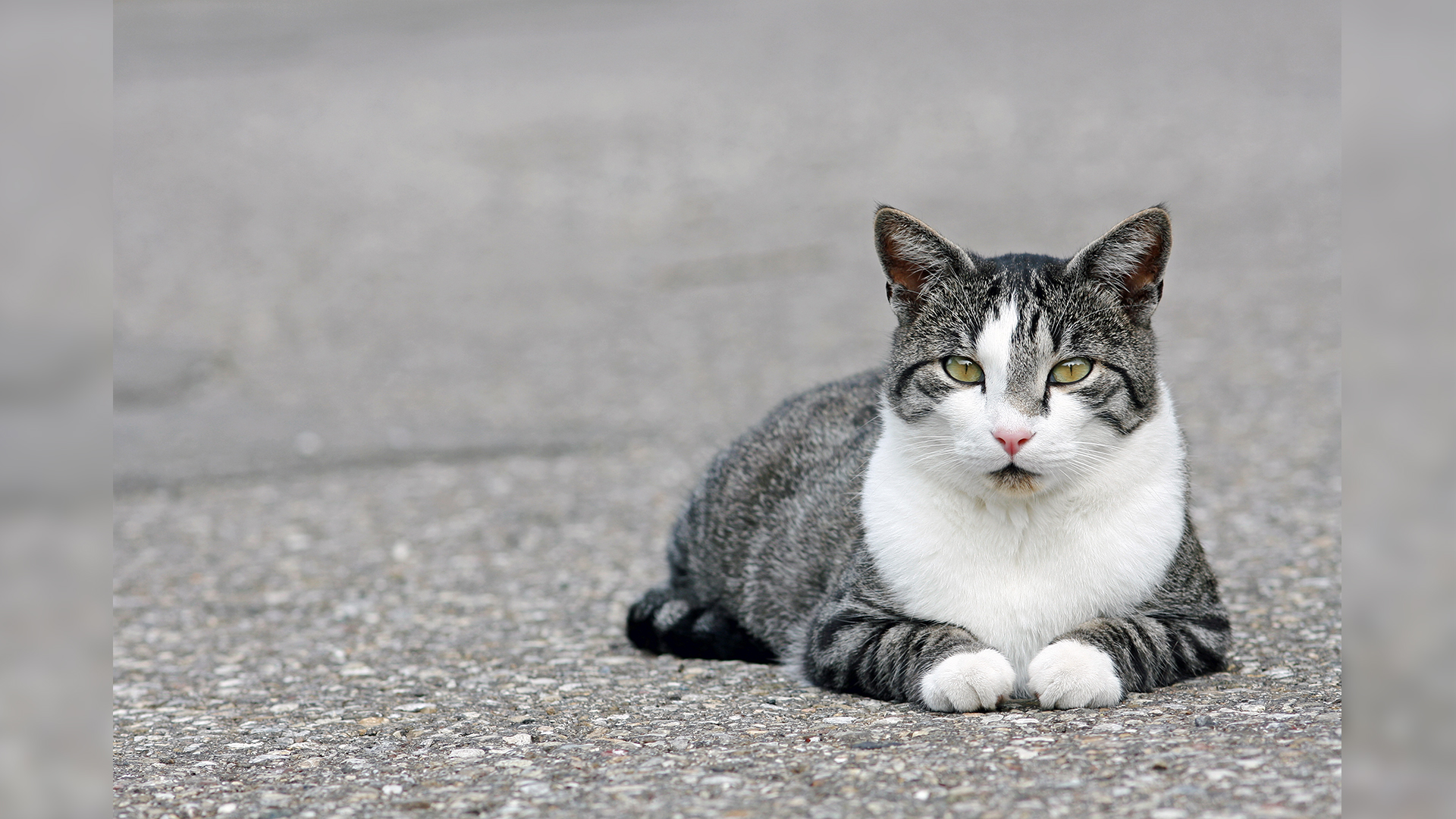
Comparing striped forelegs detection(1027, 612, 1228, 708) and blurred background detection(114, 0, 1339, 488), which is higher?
blurred background detection(114, 0, 1339, 488)

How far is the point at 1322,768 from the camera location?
284cm

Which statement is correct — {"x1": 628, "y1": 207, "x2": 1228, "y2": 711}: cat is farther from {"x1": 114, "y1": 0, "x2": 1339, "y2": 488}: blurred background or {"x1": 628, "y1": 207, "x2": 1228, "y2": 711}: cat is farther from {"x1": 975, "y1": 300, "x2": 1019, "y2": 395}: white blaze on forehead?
{"x1": 114, "y1": 0, "x2": 1339, "y2": 488}: blurred background

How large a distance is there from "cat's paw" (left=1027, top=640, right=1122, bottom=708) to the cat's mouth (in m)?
0.41

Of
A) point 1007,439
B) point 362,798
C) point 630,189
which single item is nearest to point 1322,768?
point 1007,439

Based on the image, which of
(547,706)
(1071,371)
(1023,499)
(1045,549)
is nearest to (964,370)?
(1071,371)

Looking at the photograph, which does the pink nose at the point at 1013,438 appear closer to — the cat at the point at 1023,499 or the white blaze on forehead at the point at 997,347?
the cat at the point at 1023,499

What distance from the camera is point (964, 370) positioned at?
3.50 metres

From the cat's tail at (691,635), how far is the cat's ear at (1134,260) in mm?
1682

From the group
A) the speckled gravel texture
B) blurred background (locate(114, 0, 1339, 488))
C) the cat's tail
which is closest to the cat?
the speckled gravel texture

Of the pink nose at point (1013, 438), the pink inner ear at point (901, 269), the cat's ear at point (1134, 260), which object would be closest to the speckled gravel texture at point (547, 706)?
the pink nose at point (1013, 438)

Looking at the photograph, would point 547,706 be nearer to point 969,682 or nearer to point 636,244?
point 969,682

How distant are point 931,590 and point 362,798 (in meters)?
1.54

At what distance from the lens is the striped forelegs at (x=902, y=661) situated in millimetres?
3383

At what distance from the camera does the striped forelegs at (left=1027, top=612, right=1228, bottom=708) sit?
3352 mm
